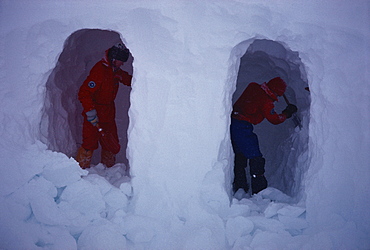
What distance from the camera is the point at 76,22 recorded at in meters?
2.39

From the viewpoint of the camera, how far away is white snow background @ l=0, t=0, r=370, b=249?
2.21 m

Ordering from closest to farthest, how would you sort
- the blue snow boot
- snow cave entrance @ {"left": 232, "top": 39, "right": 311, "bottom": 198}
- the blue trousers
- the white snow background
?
the white snow background < the blue trousers < snow cave entrance @ {"left": 232, "top": 39, "right": 311, "bottom": 198} < the blue snow boot

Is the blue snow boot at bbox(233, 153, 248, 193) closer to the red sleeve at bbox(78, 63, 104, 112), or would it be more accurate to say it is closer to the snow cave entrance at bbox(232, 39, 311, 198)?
the snow cave entrance at bbox(232, 39, 311, 198)

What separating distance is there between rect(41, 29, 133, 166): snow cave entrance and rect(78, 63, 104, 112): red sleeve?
37 cm

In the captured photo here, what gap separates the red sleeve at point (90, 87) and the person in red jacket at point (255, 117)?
180 cm

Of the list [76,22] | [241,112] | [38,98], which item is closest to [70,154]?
[38,98]

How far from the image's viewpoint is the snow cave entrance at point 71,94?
10.4 ft

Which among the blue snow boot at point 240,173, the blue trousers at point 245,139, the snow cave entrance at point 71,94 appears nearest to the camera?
the snow cave entrance at point 71,94

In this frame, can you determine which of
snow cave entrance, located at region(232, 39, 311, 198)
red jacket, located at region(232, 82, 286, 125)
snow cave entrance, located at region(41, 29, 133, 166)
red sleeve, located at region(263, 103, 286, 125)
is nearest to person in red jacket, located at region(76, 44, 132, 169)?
snow cave entrance, located at region(41, 29, 133, 166)

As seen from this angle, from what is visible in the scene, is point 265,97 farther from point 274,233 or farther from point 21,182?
point 21,182

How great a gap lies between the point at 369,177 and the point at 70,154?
3.46 meters

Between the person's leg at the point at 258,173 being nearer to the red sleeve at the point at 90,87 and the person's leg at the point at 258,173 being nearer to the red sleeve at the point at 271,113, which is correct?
the red sleeve at the point at 271,113

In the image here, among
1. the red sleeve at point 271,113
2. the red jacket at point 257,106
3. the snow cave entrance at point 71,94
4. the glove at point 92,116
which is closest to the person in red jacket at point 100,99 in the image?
the glove at point 92,116

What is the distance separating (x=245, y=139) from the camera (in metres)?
3.38
